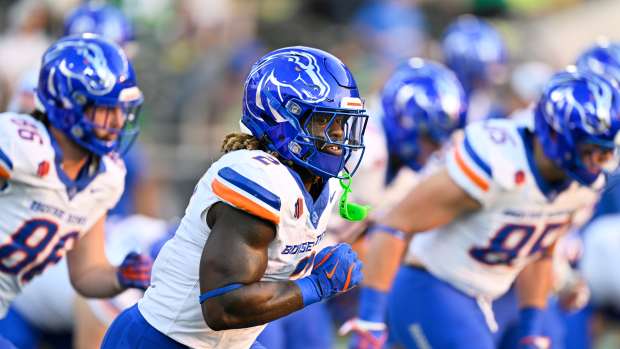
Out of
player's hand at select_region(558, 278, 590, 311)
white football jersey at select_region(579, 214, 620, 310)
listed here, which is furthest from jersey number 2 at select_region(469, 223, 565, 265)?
white football jersey at select_region(579, 214, 620, 310)

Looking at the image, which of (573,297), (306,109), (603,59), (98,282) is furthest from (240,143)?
(603,59)

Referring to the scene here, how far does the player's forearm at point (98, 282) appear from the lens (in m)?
5.18

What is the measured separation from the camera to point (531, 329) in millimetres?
5801

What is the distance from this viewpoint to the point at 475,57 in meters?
9.11

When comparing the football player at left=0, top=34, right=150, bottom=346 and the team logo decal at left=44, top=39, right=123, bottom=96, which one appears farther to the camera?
the team logo decal at left=44, top=39, right=123, bottom=96

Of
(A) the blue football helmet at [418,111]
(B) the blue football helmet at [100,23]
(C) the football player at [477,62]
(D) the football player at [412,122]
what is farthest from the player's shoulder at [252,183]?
(C) the football player at [477,62]

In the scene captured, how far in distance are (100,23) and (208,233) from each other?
451 centimetres

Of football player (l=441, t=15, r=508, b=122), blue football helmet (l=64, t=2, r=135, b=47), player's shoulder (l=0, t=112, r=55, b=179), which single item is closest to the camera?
player's shoulder (l=0, t=112, r=55, b=179)

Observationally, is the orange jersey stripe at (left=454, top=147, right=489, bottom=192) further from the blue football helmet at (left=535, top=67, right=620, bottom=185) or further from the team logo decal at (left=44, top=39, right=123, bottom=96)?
the team logo decal at (left=44, top=39, right=123, bottom=96)

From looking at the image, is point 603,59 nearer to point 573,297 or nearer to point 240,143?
point 573,297

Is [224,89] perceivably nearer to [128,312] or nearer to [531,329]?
[531,329]

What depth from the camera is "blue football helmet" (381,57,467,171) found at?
6.80m

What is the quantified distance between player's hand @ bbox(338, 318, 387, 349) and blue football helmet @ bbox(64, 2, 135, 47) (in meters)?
3.35

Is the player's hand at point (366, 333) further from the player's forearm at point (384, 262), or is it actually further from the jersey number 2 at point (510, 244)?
the jersey number 2 at point (510, 244)
